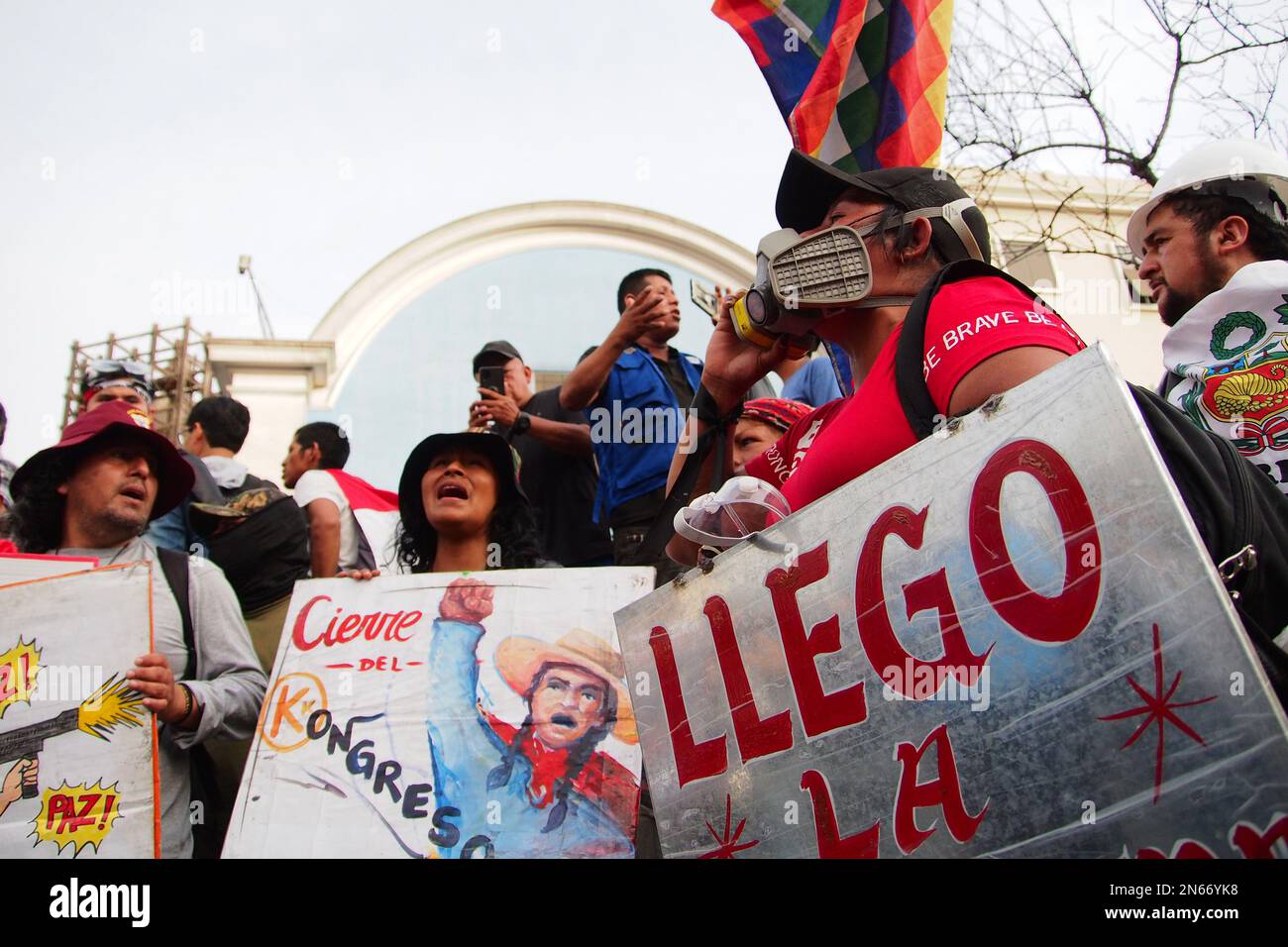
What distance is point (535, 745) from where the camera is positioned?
10.2 feet

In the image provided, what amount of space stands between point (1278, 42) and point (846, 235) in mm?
5177

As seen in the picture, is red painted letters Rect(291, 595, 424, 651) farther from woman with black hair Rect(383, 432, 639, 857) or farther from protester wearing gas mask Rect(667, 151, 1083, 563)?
protester wearing gas mask Rect(667, 151, 1083, 563)

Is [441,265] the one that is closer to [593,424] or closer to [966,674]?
[593,424]

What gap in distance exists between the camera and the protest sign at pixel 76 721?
9.95 feet

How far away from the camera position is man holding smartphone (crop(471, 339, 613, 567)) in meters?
4.74

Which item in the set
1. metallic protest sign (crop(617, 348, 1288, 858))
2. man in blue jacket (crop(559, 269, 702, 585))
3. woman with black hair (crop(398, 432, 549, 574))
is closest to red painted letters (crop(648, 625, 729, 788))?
metallic protest sign (crop(617, 348, 1288, 858))

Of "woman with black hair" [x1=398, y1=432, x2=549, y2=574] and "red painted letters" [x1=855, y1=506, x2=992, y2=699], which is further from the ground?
"woman with black hair" [x1=398, y1=432, x2=549, y2=574]

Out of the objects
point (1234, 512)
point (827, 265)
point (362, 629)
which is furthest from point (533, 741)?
point (1234, 512)

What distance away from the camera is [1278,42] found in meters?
6.23

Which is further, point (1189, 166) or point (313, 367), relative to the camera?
point (313, 367)

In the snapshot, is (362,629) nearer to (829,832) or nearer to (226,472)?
(226,472)

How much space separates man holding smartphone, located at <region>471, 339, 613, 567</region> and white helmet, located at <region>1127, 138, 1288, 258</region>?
247cm

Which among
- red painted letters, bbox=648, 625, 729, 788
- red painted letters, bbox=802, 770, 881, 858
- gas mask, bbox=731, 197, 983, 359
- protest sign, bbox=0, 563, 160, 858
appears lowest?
red painted letters, bbox=802, 770, 881, 858

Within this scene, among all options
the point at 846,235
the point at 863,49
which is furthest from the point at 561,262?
the point at 846,235
